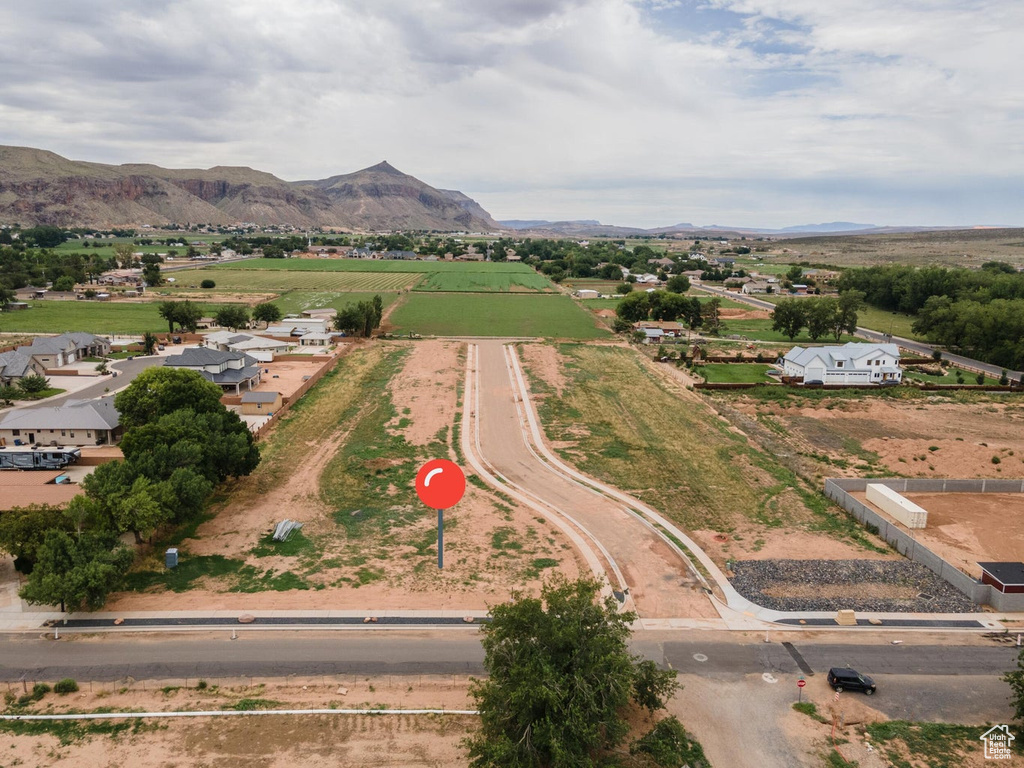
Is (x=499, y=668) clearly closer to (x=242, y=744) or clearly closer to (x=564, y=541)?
(x=242, y=744)

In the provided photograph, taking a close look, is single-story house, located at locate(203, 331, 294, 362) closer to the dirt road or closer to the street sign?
the dirt road

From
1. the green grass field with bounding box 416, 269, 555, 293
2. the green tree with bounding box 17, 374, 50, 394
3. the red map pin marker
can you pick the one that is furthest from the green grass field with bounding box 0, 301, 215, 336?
the red map pin marker

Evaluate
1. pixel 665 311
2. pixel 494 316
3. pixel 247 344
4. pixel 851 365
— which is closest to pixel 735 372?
pixel 851 365

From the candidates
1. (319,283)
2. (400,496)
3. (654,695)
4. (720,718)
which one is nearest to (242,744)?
(654,695)

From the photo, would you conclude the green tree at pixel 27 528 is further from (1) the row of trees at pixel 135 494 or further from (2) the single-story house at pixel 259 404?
(2) the single-story house at pixel 259 404

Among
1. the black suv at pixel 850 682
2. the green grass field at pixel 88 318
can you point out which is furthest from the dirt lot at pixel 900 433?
the green grass field at pixel 88 318

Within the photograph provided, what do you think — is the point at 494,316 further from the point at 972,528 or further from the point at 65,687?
the point at 65,687
